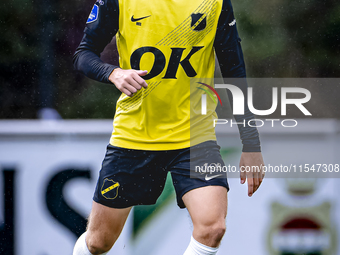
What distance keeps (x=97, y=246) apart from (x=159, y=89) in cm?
73

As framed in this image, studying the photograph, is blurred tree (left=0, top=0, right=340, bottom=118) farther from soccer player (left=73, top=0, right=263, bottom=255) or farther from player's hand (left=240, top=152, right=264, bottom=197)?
player's hand (left=240, top=152, right=264, bottom=197)

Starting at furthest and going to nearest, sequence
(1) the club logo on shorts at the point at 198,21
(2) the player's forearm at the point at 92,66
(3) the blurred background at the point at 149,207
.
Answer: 1. (3) the blurred background at the point at 149,207
2. (1) the club logo on shorts at the point at 198,21
3. (2) the player's forearm at the point at 92,66

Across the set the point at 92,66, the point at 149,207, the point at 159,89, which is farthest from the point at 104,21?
the point at 149,207

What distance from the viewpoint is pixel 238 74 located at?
5.74ft

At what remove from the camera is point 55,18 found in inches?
114

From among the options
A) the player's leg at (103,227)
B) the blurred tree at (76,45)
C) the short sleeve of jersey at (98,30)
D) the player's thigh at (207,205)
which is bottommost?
the player's leg at (103,227)

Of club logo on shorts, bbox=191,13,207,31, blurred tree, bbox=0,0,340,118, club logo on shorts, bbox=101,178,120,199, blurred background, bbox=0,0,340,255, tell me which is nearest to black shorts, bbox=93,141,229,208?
club logo on shorts, bbox=101,178,120,199

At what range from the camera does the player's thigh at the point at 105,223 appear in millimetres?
1733

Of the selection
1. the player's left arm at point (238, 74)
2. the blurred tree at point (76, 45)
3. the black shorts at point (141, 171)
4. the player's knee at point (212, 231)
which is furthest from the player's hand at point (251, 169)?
the blurred tree at point (76, 45)

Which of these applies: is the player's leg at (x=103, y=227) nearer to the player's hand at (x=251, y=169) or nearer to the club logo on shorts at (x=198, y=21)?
the player's hand at (x=251, y=169)

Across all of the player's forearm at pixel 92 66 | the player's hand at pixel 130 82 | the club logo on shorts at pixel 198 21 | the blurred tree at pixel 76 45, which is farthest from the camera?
the blurred tree at pixel 76 45

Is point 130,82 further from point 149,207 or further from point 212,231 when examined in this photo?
point 149,207

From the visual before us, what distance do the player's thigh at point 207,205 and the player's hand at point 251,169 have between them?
6.9 inches

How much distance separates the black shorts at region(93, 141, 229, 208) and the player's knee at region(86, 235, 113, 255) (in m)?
0.18
